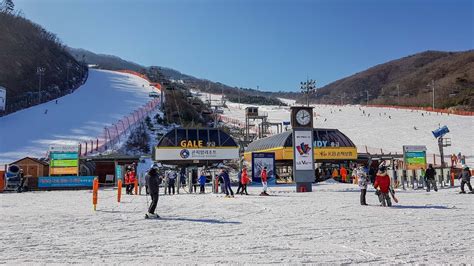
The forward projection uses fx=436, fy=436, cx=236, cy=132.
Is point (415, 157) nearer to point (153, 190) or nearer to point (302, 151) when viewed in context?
point (302, 151)

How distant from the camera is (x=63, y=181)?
92.7 feet

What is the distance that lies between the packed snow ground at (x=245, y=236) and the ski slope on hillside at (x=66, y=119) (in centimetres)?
2558

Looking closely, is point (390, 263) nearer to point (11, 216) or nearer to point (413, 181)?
point (11, 216)

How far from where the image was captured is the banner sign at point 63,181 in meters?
27.8

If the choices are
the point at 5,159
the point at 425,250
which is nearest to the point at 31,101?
the point at 5,159

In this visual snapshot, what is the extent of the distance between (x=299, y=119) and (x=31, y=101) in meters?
49.3

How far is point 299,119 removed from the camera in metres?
23.3

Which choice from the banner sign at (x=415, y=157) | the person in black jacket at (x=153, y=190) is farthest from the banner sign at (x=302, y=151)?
the person in black jacket at (x=153, y=190)

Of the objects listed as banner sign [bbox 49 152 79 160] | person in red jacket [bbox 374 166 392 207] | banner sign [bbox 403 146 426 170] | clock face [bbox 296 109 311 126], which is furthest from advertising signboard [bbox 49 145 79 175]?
banner sign [bbox 403 146 426 170]

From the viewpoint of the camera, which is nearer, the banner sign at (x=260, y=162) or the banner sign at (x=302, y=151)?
the banner sign at (x=302, y=151)

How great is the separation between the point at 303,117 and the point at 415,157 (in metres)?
9.53

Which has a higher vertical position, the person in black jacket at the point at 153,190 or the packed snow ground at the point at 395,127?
the packed snow ground at the point at 395,127

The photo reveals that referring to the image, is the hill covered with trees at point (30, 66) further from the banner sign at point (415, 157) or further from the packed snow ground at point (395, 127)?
the banner sign at point (415, 157)

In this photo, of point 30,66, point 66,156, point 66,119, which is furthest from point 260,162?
point 30,66
